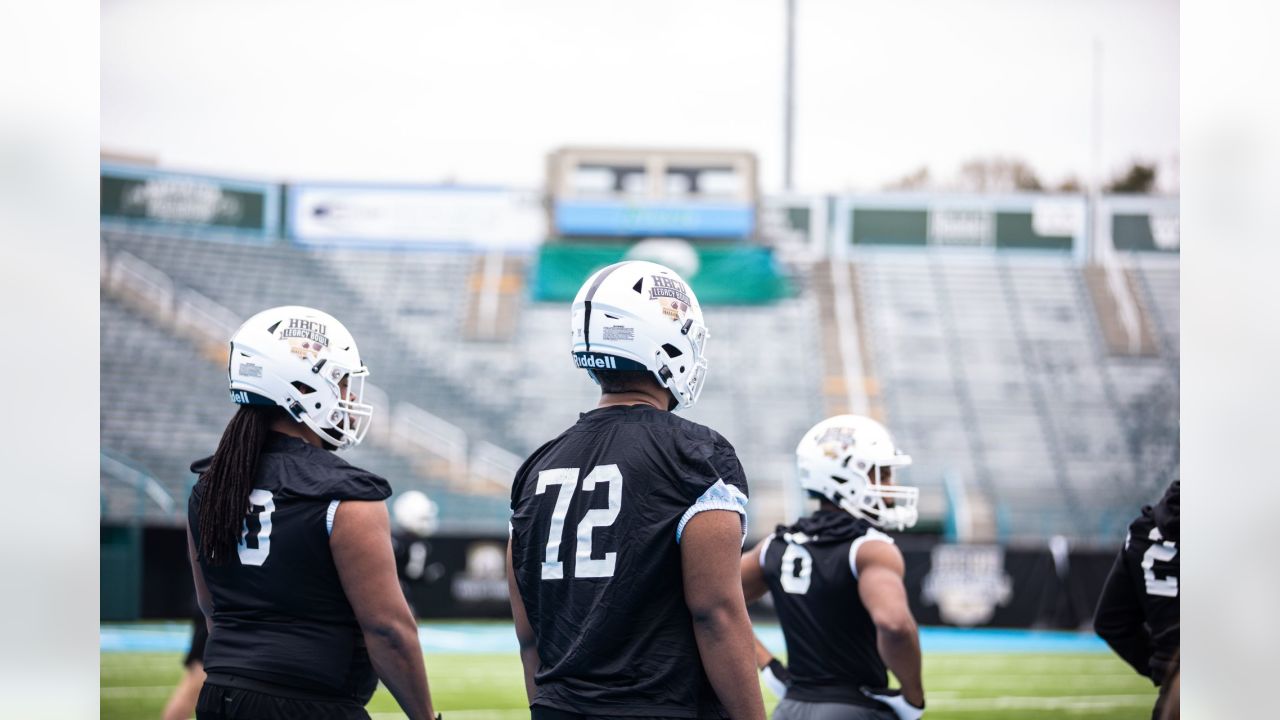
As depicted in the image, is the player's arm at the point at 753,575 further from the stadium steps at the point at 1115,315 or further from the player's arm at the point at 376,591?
the stadium steps at the point at 1115,315

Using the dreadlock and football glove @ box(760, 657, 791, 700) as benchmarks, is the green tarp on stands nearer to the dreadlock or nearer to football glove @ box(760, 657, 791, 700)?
football glove @ box(760, 657, 791, 700)

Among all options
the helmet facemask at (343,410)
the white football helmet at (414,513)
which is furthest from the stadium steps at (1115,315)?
the helmet facemask at (343,410)

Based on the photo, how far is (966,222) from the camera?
1027 inches

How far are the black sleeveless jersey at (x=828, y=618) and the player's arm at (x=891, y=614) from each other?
5cm

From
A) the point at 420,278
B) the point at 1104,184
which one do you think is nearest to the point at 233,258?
the point at 420,278

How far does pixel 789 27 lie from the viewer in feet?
90.5

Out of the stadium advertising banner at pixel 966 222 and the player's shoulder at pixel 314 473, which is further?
the stadium advertising banner at pixel 966 222

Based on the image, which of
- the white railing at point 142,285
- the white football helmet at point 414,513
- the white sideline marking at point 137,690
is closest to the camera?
the white sideline marking at point 137,690

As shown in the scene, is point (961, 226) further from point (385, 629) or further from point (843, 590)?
point (385, 629)

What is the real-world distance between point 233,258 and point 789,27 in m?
12.5

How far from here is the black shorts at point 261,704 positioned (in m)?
3.25

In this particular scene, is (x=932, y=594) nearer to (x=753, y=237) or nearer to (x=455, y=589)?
(x=455, y=589)

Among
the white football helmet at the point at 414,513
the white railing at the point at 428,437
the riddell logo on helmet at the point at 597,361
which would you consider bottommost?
the white railing at the point at 428,437

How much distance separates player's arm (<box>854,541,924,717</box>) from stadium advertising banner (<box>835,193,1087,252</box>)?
22077mm
